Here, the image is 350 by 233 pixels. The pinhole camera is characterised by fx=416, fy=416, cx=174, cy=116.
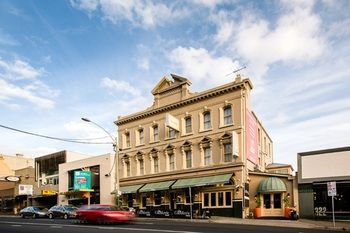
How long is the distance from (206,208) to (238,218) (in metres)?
4.13

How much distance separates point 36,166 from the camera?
62062 mm

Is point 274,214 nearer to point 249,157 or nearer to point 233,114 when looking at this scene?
point 249,157

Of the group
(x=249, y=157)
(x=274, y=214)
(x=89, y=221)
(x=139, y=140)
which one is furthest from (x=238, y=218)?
(x=139, y=140)

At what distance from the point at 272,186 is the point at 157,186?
39.3 feet

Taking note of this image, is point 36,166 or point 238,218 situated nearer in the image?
point 238,218

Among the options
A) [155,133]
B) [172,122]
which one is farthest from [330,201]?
[155,133]

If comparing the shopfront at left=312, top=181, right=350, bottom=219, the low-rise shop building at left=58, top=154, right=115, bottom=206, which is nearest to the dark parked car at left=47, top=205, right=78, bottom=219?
the low-rise shop building at left=58, top=154, right=115, bottom=206

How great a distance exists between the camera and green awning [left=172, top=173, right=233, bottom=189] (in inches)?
1403

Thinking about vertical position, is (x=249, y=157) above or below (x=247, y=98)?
below

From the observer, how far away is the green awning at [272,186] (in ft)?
112

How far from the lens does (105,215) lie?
25.4 m

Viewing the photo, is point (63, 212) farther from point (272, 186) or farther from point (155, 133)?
point (272, 186)

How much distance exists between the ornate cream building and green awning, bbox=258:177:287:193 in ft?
2.00

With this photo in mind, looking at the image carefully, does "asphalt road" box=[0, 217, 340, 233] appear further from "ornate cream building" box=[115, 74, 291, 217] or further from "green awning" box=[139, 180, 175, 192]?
"green awning" box=[139, 180, 175, 192]
